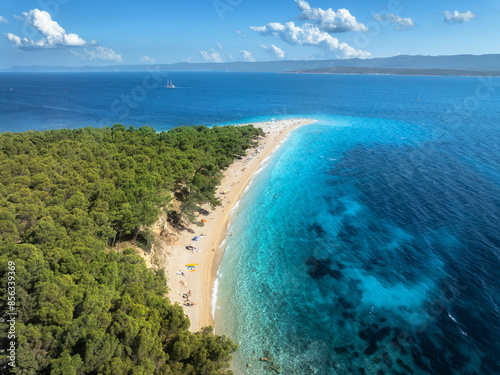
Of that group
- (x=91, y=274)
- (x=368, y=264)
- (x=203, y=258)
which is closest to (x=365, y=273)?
(x=368, y=264)

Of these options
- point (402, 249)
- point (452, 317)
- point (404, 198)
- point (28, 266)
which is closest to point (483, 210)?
point (404, 198)

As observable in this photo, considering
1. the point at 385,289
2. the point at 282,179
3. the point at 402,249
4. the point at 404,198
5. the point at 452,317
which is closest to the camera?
the point at 452,317

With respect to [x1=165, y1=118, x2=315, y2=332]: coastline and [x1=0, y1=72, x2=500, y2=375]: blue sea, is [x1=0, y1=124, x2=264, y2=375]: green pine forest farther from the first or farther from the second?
[x1=0, y1=72, x2=500, y2=375]: blue sea

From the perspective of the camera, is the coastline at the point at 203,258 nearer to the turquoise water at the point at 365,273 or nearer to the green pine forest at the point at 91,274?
the turquoise water at the point at 365,273

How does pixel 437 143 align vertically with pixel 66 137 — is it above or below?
below

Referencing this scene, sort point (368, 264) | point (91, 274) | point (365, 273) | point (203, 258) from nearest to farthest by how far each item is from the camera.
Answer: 1. point (91, 274)
2. point (365, 273)
3. point (368, 264)
4. point (203, 258)

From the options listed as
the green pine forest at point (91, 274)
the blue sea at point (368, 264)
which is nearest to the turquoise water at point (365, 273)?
the blue sea at point (368, 264)

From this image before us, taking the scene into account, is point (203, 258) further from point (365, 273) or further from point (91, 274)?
point (365, 273)

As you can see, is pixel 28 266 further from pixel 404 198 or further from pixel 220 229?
pixel 404 198
